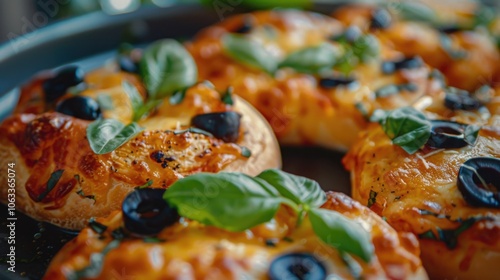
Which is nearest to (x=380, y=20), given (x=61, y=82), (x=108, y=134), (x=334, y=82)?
(x=334, y=82)

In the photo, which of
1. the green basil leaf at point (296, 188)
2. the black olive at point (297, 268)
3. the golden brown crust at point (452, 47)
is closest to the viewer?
the black olive at point (297, 268)

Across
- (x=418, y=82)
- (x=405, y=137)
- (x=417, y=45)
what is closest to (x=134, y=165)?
(x=405, y=137)

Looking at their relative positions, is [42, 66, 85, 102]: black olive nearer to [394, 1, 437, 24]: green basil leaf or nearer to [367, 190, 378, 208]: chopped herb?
[367, 190, 378, 208]: chopped herb

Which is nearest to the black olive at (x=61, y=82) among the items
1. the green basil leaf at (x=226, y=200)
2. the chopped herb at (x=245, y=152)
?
the chopped herb at (x=245, y=152)

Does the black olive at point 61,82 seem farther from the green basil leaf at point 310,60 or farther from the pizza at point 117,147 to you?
the green basil leaf at point 310,60

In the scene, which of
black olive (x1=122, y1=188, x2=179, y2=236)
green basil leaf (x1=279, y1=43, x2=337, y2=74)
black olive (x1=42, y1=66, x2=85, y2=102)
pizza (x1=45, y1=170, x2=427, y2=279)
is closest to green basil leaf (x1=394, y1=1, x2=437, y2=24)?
green basil leaf (x1=279, y1=43, x2=337, y2=74)

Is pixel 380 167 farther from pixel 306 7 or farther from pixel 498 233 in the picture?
pixel 306 7
